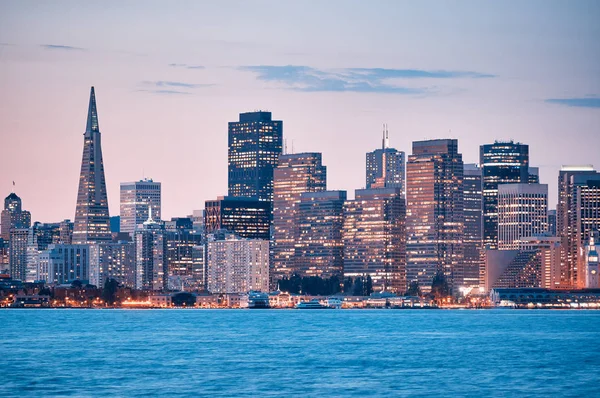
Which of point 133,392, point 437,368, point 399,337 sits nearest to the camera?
point 133,392

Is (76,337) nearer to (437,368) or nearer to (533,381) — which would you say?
(437,368)

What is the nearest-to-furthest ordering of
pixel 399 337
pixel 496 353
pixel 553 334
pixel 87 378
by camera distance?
pixel 87 378 < pixel 496 353 < pixel 399 337 < pixel 553 334

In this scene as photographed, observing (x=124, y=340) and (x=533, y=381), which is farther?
(x=124, y=340)

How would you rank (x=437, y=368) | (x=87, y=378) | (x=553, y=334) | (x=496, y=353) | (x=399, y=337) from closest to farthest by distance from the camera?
1. (x=87, y=378)
2. (x=437, y=368)
3. (x=496, y=353)
4. (x=399, y=337)
5. (x=553, y=334)

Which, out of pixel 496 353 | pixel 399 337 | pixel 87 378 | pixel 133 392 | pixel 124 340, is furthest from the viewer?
pixel 399 337

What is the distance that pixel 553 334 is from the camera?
611 feet

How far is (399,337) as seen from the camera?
17462 centimetres

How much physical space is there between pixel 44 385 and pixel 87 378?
5.97 meters

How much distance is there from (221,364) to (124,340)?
1778 inches

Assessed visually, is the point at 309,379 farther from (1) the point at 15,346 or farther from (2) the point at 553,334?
(2) the point at 553,334

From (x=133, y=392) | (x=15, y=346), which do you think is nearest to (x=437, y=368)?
(x=133, y=392)

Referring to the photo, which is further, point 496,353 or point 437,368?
point 496,353

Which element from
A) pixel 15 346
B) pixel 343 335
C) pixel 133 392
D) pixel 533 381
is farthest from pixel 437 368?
pixel 343 335

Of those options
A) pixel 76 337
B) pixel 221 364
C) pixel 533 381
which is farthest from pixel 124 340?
pixel 533 381
